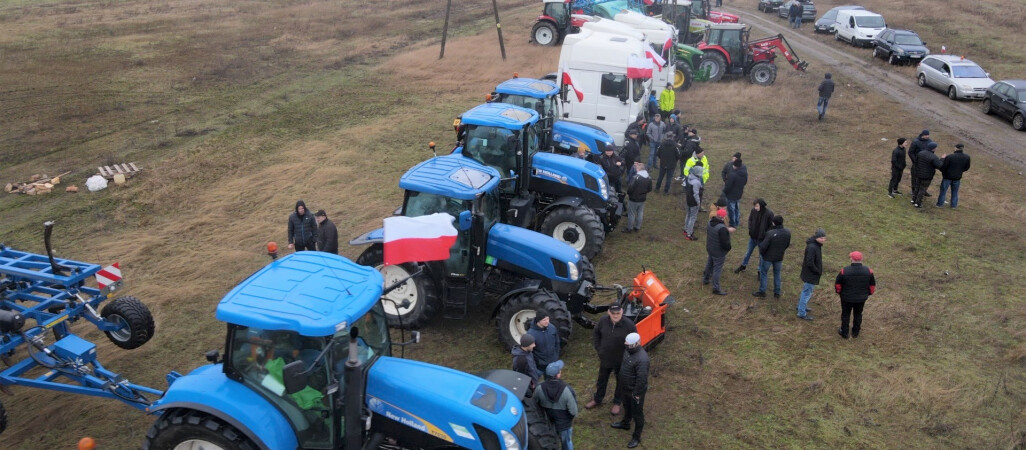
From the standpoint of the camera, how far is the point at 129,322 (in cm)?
764

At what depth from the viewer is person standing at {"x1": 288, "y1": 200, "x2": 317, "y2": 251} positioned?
9.89 metres

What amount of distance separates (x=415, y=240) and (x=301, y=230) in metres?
3.46

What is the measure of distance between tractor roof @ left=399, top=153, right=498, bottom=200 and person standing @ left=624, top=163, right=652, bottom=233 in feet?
12.3

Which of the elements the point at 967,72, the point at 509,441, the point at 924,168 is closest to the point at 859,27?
the point at 967,72

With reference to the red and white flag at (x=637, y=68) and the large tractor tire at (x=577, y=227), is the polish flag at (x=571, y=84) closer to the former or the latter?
the red and white flag at (x=637, y=68)

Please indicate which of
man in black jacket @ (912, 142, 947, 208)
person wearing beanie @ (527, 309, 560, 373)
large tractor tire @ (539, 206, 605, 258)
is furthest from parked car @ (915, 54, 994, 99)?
person wearing beanie @ (527, 309, 560, 373)

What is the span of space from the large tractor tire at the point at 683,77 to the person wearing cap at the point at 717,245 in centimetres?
1319

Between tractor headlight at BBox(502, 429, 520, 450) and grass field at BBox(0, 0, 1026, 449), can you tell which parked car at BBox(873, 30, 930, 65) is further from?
tractor headlight at BBox(502, 429, 520, 450)

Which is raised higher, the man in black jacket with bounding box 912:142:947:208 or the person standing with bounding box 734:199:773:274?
the man in black jacket with bounding box 912:142:947:208

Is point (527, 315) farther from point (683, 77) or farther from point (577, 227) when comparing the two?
point (683, 77)

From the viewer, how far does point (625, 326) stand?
7199 mm

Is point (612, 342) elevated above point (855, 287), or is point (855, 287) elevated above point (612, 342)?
point (855, 287)

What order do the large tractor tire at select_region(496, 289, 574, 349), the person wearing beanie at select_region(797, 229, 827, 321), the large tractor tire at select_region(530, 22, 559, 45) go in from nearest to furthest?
1. the large tractor tire at select_region(496, 289, 574, 349)
2. the person wearing beanie at select_region(797, 229, 827, 321)
3. the large tractor tire at select_region(530, 22, 559, 45)

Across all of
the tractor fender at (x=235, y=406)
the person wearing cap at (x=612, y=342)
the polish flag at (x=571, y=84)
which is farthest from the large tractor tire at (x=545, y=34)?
the tractor fender at (x=235, y=406)
